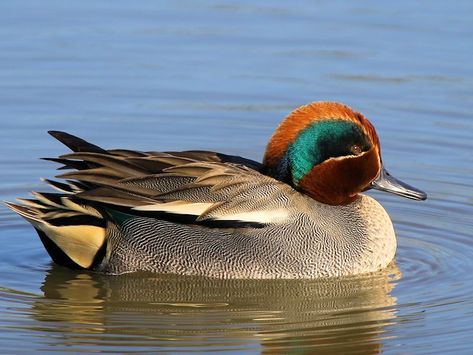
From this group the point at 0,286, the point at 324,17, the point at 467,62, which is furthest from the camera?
the point at 324,17

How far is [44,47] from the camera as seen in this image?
15.4 metres

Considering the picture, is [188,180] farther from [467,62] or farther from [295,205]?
[467,62]

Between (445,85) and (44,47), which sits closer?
(445,85)

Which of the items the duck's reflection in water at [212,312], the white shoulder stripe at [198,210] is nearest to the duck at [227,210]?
the white shoulder stripe at [198,210]

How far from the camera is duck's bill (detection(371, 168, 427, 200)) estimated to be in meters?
10.5

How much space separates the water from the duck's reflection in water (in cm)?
Answer: 2

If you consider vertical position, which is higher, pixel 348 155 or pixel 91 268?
pixel 348 155

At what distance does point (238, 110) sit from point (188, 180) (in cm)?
399

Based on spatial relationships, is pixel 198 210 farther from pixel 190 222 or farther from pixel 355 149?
pixel 355 149

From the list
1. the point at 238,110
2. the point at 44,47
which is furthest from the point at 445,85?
the point at 44,47

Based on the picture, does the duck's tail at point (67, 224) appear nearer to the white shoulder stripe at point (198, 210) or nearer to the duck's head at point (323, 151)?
the white shoulder stripe at point (198, 210)

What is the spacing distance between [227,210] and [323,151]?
0.86 meters

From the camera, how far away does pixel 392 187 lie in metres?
10.5

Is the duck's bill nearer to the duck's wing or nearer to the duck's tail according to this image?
the duck's wing
